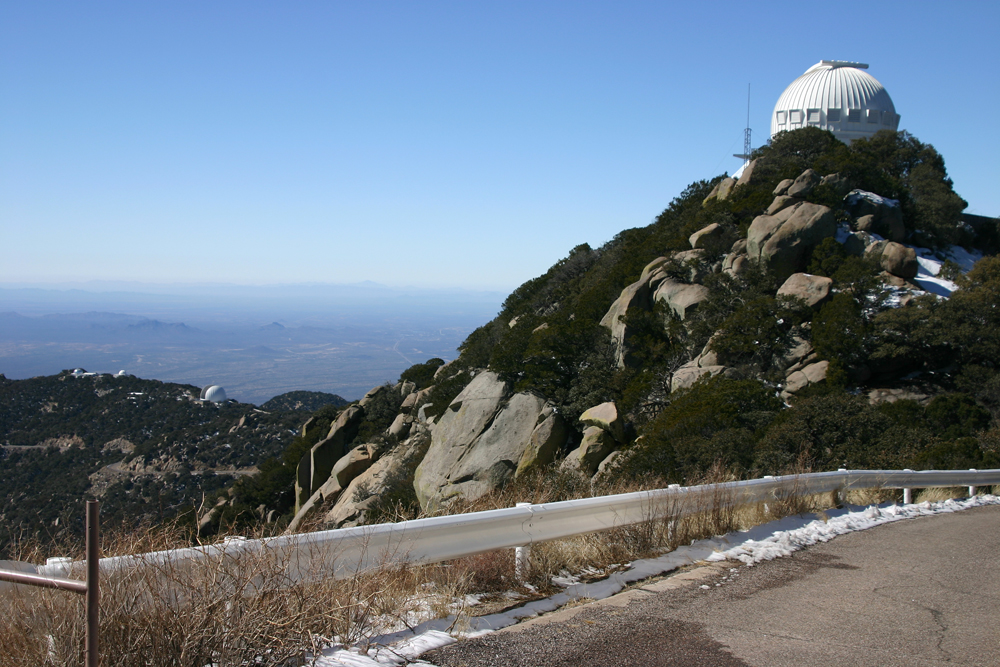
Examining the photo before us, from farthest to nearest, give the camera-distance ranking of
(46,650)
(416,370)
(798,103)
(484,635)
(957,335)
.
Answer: (798,103)
(416,370)
(957,335)
(484,635)
(46,650)

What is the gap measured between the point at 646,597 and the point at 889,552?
9.89 feet

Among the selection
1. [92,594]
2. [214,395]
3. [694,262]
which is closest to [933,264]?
[694,262]

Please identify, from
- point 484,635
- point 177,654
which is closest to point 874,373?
point 484,635

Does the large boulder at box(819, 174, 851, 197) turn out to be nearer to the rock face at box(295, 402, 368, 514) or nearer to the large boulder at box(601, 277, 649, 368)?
the large boulder at box(601, 277, 649, 368)

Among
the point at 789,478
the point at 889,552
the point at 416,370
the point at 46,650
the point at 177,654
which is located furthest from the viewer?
the point at 416,370

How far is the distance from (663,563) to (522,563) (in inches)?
49.0

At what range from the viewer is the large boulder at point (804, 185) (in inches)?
838

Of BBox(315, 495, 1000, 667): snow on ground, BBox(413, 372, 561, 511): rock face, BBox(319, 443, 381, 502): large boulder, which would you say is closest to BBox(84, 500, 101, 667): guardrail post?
BBox(315, 495, 1000, 667): snow on ground

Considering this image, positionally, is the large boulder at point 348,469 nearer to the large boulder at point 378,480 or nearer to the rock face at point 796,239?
the large boulder at point 378,480

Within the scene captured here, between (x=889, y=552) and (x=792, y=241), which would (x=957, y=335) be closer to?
(x=792, y=241)

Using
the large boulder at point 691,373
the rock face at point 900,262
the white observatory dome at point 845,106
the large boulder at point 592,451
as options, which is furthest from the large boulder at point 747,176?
the large boulder at point 592,451

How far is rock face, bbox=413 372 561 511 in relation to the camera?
55.1 ft

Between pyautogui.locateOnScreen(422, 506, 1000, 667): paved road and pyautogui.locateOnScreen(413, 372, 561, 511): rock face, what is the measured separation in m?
11.0

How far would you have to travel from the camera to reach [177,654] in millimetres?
2812
